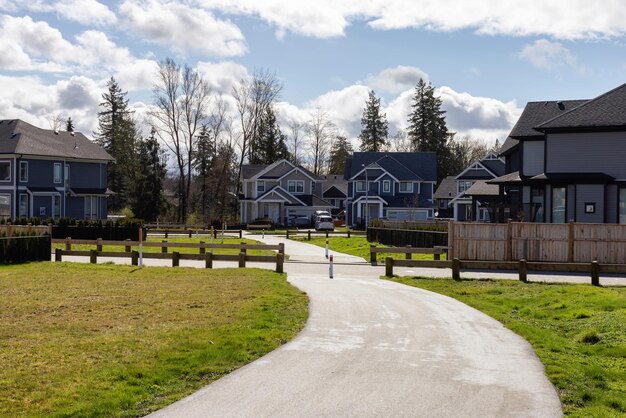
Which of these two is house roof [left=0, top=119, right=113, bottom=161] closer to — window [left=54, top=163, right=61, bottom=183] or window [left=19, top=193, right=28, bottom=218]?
window [left=54, top=163, right=61, bottom=183]

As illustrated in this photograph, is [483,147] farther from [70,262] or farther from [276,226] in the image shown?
[70,262]

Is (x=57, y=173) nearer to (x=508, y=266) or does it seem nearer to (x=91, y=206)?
(x=91, y=206)

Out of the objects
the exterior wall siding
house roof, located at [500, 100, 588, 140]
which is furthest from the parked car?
the exterior wall siding

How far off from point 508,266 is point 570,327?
12063 millimetres

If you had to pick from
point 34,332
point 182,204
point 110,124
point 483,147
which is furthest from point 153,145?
point 34,332

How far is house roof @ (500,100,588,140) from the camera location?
41188 mm

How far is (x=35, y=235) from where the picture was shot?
31188 millimetres

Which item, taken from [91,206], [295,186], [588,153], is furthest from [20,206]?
[588,153]

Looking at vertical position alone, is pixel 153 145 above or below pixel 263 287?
above

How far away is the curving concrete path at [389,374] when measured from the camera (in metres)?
8.24

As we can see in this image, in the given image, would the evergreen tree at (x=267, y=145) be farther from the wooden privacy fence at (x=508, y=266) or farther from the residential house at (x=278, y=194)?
the wooden privacy fence at (x=508, y=266)

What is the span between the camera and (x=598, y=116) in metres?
35.7

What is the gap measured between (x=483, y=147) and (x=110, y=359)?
120 metres

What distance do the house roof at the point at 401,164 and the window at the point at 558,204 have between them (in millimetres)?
44621
